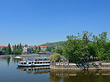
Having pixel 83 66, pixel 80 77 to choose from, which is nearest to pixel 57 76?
pixel 80 77

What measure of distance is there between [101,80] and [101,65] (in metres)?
15.6

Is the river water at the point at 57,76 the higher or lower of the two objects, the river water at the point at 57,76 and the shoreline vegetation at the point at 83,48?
the lower

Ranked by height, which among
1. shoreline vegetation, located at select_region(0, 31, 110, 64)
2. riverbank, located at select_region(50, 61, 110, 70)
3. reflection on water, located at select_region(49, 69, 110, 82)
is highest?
shoreline vegetation, located at select_region(0, 31, 110, 64)

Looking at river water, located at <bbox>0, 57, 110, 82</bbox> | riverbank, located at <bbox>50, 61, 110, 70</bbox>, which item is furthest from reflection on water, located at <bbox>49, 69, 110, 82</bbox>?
riverbank, located at <bbox>50, 61, 110, 70</bbox>

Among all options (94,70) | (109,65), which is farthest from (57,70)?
(109,65)

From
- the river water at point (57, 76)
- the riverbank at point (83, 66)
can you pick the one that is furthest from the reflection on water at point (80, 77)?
the riverbank at point (83, 66)

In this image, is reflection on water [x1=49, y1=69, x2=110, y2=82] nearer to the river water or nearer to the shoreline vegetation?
the river water

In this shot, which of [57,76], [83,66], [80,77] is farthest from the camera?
[83,66]

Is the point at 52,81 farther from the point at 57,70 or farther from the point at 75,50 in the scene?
the point at 75,50

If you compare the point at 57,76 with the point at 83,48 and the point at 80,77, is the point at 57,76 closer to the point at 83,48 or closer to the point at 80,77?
the point at 80,77

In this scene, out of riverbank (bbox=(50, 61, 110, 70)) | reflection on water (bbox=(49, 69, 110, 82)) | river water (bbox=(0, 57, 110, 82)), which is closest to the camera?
reflection on water (bbox=(49, 69, 110, 82))

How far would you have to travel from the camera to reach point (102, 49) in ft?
177

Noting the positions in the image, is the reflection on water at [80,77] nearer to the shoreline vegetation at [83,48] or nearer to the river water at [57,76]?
the river water at [57,76]

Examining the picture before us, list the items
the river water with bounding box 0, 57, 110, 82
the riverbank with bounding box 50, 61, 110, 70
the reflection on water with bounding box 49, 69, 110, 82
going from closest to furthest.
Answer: the reflection on water with bounding box 49, 69, 110, 82 → the river water with bounding box 0, 57, 110, 82 → the riverbank with bounding box 50, 61, 110, 70
